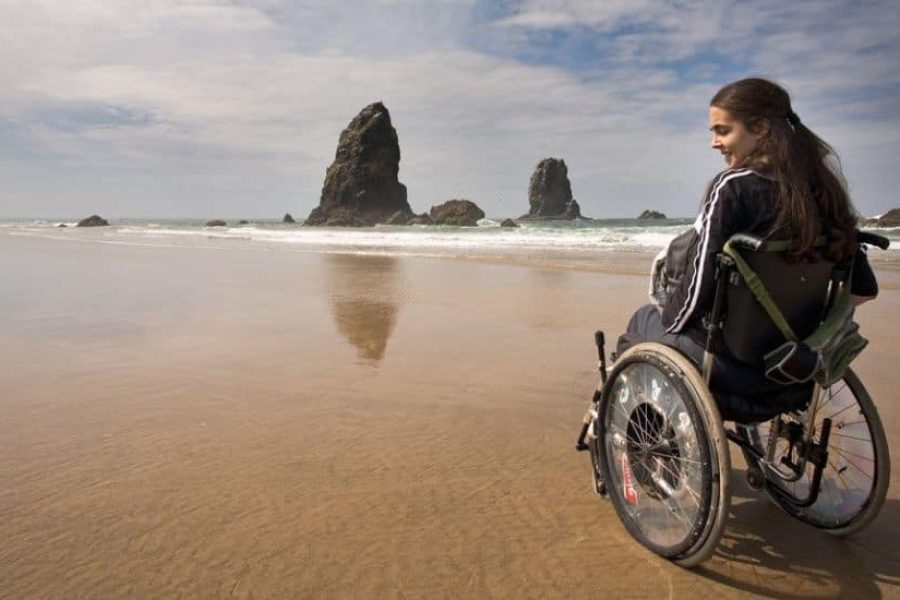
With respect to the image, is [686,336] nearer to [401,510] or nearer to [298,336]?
[401,510]

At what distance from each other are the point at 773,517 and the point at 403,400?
7.43 ft

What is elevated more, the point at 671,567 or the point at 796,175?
the point at 796,175

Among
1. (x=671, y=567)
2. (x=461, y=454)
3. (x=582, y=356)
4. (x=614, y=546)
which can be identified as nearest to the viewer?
(x=671, y=567)

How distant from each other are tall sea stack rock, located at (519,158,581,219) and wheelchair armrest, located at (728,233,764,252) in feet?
351

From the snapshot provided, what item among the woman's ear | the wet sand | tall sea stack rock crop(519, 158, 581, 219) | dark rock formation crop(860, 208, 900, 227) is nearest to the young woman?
the woman's ear

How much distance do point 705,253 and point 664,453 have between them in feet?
2.45

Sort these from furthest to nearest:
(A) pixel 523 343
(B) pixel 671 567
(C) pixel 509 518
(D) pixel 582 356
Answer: (A) pixel 523 343 → (D) pixel 582 356 → (C) pixel 509 518 → (B) pixel 671 567

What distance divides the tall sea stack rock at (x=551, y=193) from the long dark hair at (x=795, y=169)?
10664 cm

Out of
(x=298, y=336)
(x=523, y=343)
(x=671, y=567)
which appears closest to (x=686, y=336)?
(x=671, y=567)

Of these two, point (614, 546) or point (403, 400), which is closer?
point (614, 546)

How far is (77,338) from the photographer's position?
18.3 ft

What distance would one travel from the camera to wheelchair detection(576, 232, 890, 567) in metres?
1.95

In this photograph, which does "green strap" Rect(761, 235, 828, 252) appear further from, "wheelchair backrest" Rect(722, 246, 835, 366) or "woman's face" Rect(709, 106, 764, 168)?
"woman's face" Rect(709, 106, 764, 168)

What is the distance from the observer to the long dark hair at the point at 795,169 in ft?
6.27
